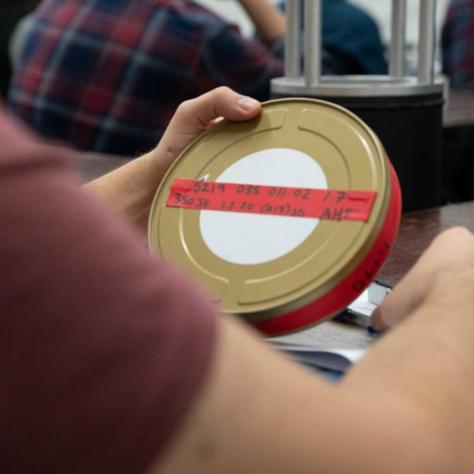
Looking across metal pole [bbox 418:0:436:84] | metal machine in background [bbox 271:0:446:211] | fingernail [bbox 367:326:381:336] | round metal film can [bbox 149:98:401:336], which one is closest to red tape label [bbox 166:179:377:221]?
round metal film can [bbox 149:98:401:336]

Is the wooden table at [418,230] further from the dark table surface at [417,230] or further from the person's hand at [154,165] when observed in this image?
the person's hand at [154,165]

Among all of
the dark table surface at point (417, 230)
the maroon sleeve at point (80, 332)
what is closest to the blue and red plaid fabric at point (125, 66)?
the dark table surface at point (417, 230)

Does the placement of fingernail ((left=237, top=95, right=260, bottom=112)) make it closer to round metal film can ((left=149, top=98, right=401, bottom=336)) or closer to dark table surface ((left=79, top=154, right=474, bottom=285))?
round metal film can ((left=149, top=98, right=401, bottom=336))

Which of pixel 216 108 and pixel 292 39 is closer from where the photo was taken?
pixel 216 108

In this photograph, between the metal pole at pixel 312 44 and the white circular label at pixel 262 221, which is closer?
the white circular label at pixel 262 221

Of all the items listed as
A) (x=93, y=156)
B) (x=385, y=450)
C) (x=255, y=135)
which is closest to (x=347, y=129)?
(x=255, y=135)

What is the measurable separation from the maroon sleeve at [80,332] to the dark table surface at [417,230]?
1.74 feet

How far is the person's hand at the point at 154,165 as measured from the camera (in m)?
0.92

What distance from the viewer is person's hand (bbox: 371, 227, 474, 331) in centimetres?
69

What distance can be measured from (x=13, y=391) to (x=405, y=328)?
0.92ft

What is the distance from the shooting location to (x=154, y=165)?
3.26 ft

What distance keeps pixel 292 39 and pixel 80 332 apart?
1016mm

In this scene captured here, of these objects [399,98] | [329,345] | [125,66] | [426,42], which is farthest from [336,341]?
[125,66]

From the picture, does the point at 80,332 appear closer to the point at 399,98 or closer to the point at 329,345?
the point at 329,345
